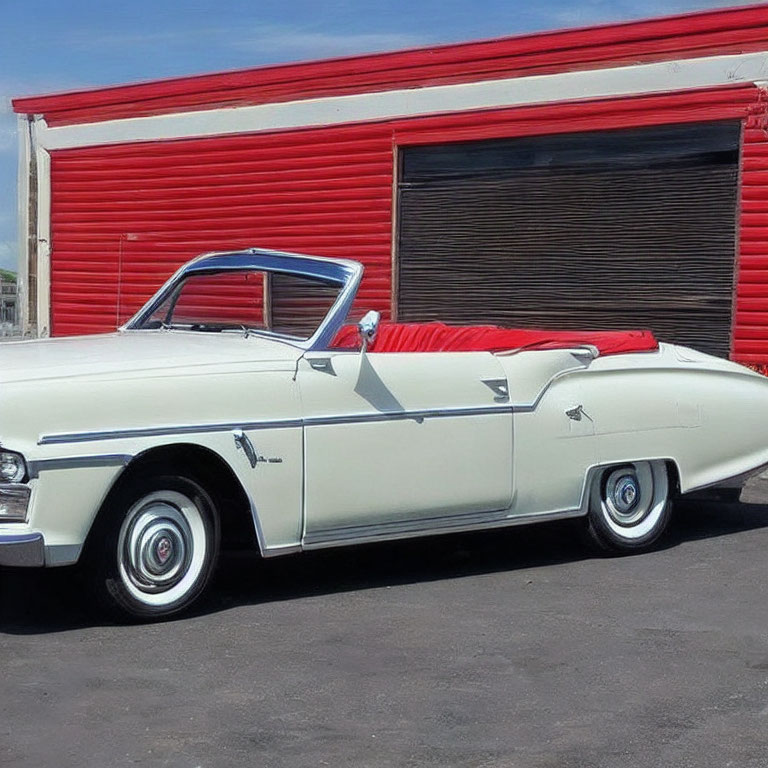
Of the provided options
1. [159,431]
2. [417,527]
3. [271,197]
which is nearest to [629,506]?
[417,527]

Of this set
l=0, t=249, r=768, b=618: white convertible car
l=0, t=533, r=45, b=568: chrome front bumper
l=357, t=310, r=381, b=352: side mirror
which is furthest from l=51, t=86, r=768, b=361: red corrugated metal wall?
l=0, t=533, r=45, b=568: chrome front bumper

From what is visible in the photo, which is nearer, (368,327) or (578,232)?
(368,327)

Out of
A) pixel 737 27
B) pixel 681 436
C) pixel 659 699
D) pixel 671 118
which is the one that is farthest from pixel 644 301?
pixel 659 699

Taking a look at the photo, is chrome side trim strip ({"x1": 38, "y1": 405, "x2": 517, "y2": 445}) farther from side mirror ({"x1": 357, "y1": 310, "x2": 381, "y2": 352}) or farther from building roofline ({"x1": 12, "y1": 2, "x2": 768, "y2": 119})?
building roofline ({"x1": 12, "y1": 2, "x2": 768, "y2": 119})

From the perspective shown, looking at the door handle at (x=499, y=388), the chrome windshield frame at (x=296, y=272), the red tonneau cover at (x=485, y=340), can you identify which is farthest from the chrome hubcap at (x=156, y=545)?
the door handle at (x=499, y=388)

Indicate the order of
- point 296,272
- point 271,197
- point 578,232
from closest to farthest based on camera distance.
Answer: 1. point 296,272
2. point 578,232
3. point 271,197

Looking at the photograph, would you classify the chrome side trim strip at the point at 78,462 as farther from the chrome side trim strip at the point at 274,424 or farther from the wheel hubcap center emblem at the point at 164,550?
the wheel hubcap center emblem at the point at 164,550

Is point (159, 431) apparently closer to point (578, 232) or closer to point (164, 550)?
point (164, 550)

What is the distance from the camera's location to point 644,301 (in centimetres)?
1215

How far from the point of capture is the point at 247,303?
6566 millimetres

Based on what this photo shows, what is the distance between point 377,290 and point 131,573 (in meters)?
8.84

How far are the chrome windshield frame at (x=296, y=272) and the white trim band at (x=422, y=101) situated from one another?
6.00 metres

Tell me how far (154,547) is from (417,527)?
126cm

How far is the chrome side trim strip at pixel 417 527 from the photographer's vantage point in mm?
5891
